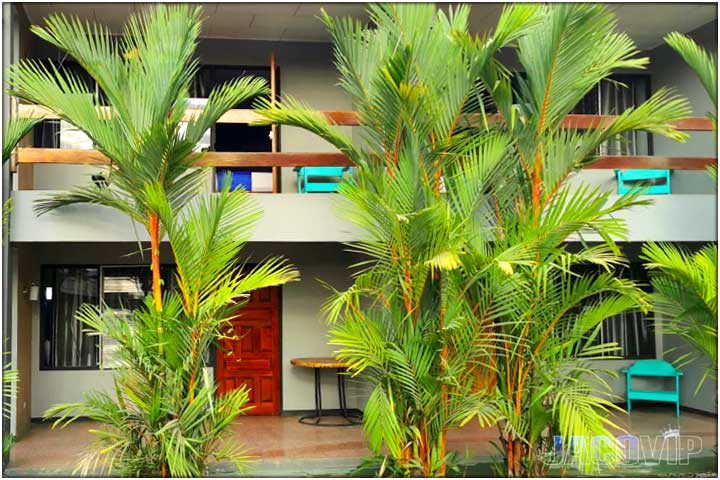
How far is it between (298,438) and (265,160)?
3.31 metres

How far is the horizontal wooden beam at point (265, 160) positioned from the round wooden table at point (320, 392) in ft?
10.3

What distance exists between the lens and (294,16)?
11.0m

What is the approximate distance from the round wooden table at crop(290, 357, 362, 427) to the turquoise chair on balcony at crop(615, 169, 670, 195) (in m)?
4.08

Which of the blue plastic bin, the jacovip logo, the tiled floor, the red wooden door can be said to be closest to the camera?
the jacovip logo

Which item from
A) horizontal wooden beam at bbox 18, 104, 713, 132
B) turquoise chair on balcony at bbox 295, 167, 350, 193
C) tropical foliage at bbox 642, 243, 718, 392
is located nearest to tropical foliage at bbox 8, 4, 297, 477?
horizontal wooden beam at bbox 18, 104, 713, 132

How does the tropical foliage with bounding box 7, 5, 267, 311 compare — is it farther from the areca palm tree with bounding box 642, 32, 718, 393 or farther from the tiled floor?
the areca palm tree with bounding box 642, 32, 718, 393

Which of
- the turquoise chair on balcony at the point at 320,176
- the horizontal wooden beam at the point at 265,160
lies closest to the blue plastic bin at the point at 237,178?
the turquoise chair on balcony at the point at 320,176

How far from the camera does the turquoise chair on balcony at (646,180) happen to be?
1134 centimetres

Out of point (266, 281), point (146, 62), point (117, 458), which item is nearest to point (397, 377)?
point (266, 281)

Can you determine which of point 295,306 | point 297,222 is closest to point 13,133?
point 297,222

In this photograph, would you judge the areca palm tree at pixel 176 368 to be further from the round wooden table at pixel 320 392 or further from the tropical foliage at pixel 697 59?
the tropical foliage at pixel 697 59

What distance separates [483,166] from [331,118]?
1.90m

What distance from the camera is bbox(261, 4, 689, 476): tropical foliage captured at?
295 inches

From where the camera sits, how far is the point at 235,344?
12625 millimetres
